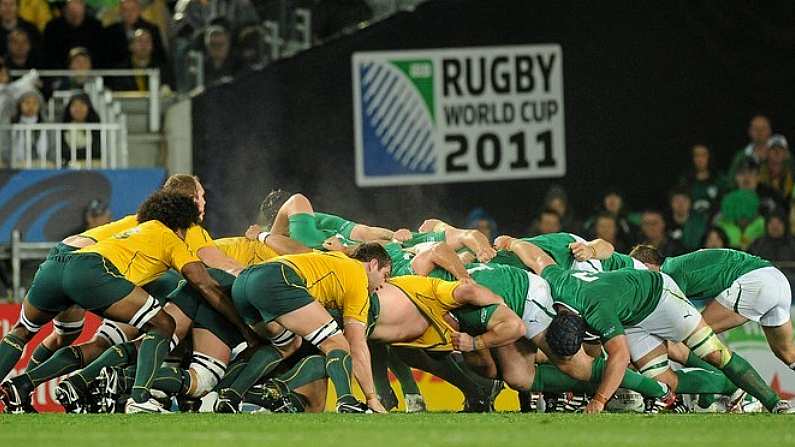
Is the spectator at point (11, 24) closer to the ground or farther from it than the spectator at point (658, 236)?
farther from it

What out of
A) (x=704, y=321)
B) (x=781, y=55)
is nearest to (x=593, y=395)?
(x=704, y=321)

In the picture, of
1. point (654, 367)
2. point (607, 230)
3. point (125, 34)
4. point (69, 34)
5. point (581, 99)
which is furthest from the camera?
point (581, 99)

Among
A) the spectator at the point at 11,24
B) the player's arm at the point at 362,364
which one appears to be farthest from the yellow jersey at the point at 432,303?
the spectator at the point at 11,24

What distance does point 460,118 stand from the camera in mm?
18672

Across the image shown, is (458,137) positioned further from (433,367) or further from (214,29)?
(433,367)

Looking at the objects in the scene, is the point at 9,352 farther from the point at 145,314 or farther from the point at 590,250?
the point at 590,250

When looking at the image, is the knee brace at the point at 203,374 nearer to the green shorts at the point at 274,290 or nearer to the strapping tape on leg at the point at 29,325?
the green shorts at the point at 274,290

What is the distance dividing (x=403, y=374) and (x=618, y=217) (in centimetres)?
620

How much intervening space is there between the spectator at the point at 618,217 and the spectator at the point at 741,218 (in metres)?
0.88

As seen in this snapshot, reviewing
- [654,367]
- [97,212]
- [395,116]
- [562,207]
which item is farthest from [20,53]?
[654,367]

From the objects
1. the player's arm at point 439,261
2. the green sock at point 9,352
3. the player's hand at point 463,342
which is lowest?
the green sock at point 9,352

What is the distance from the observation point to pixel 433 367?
1236cm

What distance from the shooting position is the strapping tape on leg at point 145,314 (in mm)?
11164

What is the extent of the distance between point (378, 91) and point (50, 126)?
3.62 meters
